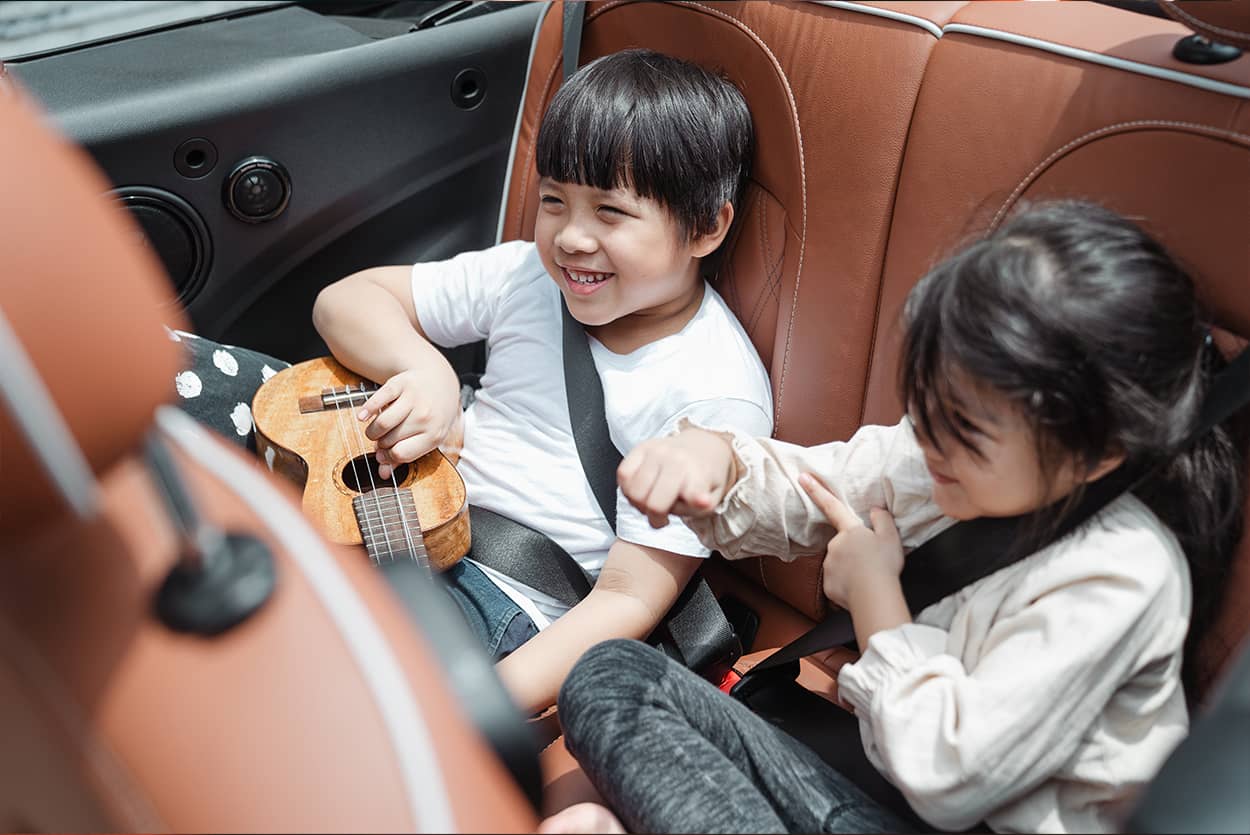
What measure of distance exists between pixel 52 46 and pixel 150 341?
1.32m

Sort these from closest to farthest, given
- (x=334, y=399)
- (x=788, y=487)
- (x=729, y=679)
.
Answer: (x=788, y=487) → (x=729, y=679) → (x=334, y=399)

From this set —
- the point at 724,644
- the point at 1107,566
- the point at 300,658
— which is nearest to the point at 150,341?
the point at 300,658

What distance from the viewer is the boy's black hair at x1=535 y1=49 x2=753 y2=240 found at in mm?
1225

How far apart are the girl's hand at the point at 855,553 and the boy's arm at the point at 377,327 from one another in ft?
1.93

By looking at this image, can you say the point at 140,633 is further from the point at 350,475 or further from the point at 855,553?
the point at 350,475

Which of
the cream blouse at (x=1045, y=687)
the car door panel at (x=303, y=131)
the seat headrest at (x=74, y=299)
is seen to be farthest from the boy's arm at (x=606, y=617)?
the car door panel at (x=303, y=131)

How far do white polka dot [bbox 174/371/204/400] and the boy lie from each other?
6.9 inches

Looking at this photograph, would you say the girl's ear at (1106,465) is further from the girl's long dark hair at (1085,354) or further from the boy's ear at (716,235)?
the boy's ear at (716,235)

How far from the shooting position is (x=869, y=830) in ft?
3.02

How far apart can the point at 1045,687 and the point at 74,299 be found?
68 centimetres

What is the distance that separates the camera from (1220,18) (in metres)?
0.92

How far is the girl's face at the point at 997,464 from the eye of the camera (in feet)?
2.71

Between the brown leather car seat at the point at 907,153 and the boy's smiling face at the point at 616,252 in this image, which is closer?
the brown leather car seat at the point at 907,153

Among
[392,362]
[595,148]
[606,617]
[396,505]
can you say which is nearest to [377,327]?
[392,362]
